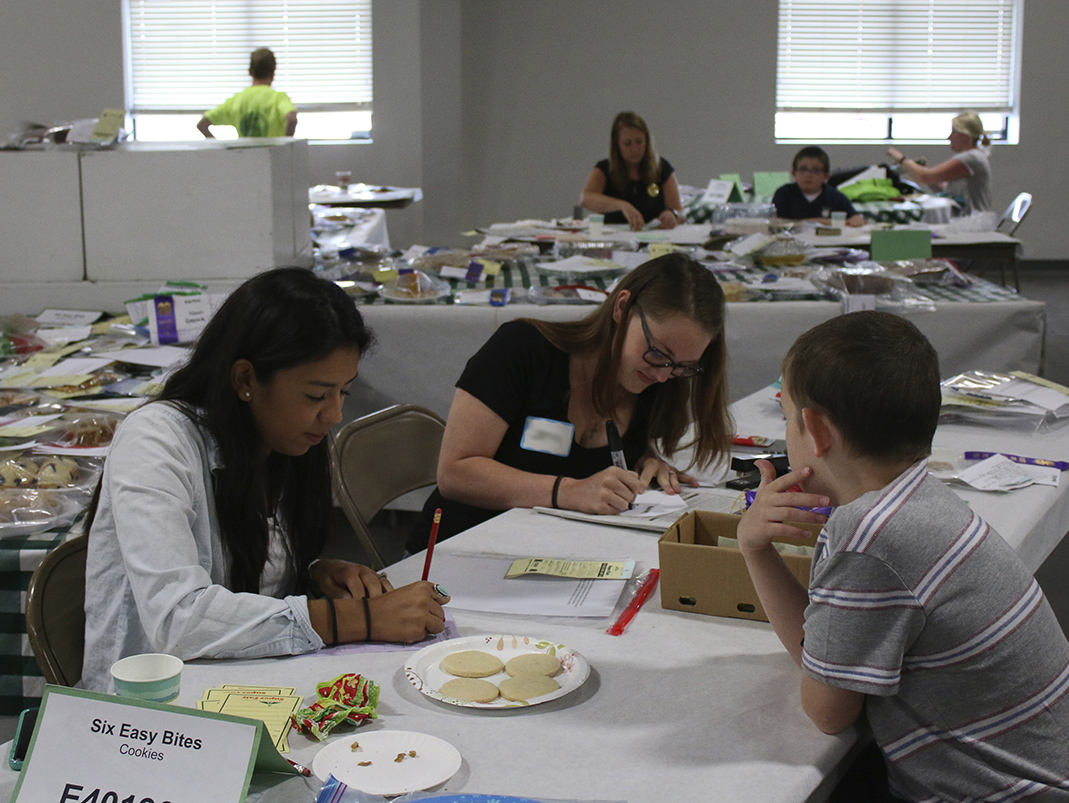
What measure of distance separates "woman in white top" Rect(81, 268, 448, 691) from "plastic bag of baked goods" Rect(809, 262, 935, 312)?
2.59m

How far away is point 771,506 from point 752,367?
252cm

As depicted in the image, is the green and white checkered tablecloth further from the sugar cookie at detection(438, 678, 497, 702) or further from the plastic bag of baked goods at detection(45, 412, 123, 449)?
the sugar cookie at detection(438, 678, 497, 702)

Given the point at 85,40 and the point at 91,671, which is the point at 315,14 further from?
the point at 91,671

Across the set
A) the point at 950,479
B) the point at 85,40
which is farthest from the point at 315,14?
the point at 950,479

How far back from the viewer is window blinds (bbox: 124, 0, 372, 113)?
8.55 meters

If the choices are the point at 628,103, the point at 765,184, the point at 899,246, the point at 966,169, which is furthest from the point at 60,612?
the point at 628,103

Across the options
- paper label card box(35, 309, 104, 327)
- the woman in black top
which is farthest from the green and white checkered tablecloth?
the woman in black top

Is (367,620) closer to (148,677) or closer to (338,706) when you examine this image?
(338,706)

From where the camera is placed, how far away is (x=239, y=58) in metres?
8.72

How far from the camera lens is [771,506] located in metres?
1.18

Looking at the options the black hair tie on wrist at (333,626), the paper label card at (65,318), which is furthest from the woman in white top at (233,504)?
the paper label card at (65,318)

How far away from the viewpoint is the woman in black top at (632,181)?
5.62m

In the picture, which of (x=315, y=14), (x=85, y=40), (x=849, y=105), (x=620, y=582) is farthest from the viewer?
Answer: (x=849, y=105)

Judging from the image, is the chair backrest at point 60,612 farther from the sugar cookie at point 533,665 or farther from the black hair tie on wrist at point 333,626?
the sugar cookie at point 533,665
